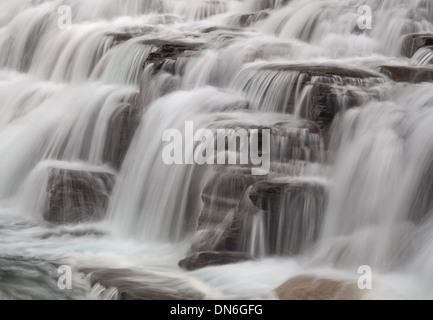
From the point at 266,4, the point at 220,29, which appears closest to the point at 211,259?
the point at 220,29

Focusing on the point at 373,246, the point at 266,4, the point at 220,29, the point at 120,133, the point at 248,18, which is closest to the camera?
the point at 373,246

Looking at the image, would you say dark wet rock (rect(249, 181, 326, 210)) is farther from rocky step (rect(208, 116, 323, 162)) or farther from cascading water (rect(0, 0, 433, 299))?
rocky step (rect(208, 116, 323, 162))

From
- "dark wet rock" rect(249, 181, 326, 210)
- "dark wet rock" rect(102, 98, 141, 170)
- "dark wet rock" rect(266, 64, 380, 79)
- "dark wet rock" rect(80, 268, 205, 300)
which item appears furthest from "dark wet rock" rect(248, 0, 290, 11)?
Result: "dark wet rock" rect(80, 268, 205, 300)

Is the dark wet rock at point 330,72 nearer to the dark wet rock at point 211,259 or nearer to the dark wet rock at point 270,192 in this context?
the dark wet rock at point 270,192

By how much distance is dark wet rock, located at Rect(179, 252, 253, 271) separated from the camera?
7996mm

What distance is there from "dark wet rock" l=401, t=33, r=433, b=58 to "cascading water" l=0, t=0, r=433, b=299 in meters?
0.03

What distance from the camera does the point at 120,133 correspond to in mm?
11055

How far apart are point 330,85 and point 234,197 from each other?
7.29 ft

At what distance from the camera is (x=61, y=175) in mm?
10070

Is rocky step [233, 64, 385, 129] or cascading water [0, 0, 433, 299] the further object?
rocky step [233, 64, 385, 129]

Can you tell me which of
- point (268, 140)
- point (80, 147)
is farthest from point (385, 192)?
point (80, 147)

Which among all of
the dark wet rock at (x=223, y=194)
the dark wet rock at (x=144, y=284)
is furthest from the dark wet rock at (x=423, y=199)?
the dark wet rock at (x=144, y=284)

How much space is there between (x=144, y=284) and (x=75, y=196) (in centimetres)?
282

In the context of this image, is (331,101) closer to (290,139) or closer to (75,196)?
(290,139)
